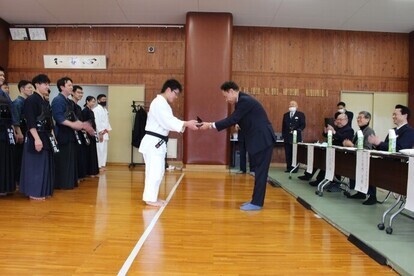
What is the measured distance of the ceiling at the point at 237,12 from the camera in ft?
25.2

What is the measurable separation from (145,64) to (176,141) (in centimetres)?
218

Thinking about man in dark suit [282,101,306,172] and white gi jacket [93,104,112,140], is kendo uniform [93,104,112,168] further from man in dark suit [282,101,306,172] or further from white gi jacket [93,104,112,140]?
man in dark suit [282,101,306,172]

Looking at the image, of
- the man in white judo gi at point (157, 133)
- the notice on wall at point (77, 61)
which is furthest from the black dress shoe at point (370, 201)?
the notice on wall at point (77, 61)

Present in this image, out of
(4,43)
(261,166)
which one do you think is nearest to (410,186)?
(261,166)

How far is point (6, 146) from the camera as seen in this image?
436cm

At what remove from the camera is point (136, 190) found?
17.5 ft

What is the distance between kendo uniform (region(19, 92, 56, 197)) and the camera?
4.25 meters

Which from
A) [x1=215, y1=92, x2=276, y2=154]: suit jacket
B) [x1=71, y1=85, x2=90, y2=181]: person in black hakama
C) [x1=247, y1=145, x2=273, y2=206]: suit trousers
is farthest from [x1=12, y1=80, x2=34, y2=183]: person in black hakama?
[x1=247, y1=145, x2=273, y2=206]: suit trousers

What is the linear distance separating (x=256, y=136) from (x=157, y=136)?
1.16 metres

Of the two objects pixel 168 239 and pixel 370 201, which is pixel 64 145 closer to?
pixel 168 239

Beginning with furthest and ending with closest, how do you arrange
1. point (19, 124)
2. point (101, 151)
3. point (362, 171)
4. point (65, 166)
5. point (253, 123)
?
point (101, 151)
point (65, 166)
point (19, 124)
point (253, 123)
point (362, 171)

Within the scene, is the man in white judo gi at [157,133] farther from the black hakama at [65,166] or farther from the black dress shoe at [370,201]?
the black dress shoe at [370,201]

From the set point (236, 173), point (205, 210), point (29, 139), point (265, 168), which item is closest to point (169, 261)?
point (205, 210)

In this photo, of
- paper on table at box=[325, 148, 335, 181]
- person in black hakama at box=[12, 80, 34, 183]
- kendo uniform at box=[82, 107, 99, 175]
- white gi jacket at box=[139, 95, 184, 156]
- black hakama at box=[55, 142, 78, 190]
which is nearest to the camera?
white gi jacket at box=[139, 95, 184, 156]
